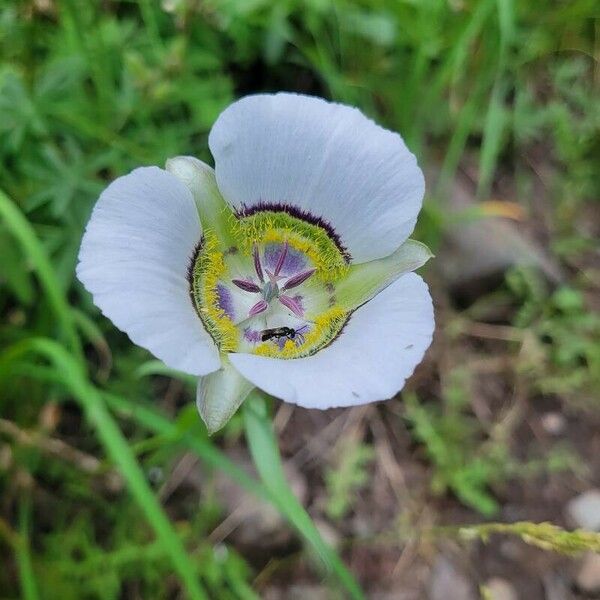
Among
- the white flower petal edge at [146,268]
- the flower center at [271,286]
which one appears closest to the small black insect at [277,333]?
the flower center at [271,286]

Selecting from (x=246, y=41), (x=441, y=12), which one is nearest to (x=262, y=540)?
(x=246, y=41)

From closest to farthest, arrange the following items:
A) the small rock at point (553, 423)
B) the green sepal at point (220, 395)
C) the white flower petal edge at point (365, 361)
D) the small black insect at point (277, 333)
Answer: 1. the white flower petal edge at point (365, 361)
2. the green sepal at point (220, 395)
3. the small black insect at point (277, 333)
4. the small rock at point (553, 423)

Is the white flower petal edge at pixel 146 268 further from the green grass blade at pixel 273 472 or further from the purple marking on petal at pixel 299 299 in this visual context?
the purple marking on petal at pixel 299 299

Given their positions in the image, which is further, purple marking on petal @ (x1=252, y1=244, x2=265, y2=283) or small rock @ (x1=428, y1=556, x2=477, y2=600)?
small rock @ (x1=428, y1=556, x2=477, y2=600)

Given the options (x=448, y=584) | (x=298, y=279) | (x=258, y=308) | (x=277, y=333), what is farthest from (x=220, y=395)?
(x=448, y=584)

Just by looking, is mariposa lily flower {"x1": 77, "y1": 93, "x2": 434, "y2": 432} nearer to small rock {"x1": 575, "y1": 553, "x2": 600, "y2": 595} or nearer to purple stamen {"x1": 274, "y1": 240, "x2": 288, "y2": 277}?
purple stamen {"x1": 274, "y1": 240, "x2": 288, "y2": 277}

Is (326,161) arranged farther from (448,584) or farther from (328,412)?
(448,584)

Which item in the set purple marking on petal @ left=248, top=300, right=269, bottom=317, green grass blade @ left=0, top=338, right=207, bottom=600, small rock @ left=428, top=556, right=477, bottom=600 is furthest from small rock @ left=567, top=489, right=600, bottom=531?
purple marking on petal @ left=248, top=300, right=269, bottom=317
